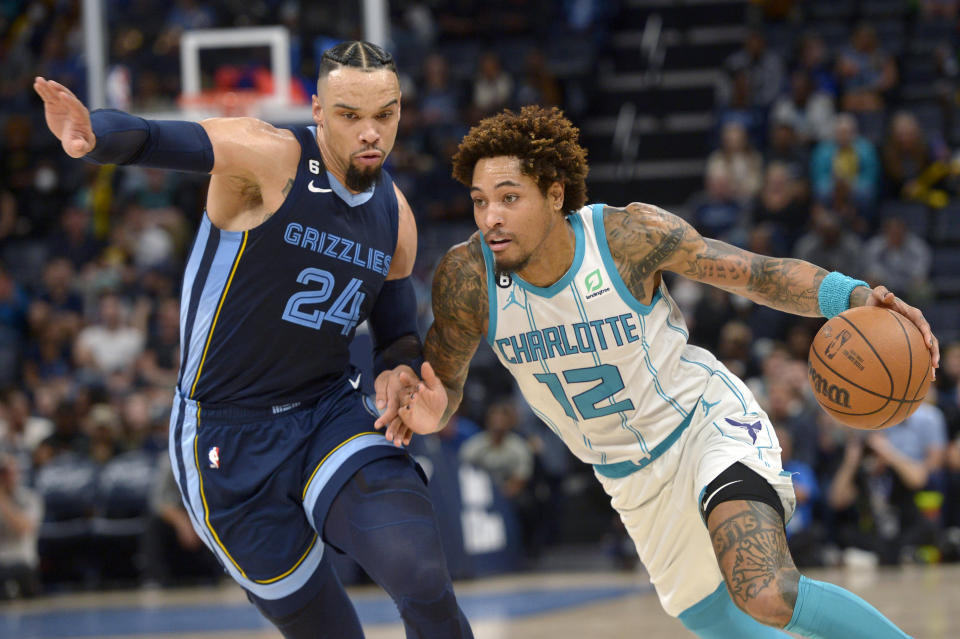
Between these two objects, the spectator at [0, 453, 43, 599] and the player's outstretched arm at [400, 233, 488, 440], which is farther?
the spectator at [0, 453, 43, 599]

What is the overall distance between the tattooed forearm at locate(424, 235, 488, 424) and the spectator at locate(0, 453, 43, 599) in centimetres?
794

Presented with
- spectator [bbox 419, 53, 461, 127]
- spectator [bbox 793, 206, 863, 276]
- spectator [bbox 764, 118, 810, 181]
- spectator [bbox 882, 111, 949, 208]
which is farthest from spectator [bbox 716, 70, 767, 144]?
spectator [bbox 419, 53, 461, 127]

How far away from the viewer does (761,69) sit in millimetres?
15094

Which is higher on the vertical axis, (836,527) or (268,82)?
(268,82)

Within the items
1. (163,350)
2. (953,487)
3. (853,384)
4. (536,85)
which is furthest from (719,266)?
(536,85)

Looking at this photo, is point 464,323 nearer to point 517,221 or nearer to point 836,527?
point 517,221

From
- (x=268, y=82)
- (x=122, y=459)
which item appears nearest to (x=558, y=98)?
(x=268, y=82)

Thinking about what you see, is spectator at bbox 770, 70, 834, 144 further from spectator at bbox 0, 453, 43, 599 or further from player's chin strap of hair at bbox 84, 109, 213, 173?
player's chin strap of hair at bbox 84, 109, 213, 173

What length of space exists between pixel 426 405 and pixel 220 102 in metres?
7.68

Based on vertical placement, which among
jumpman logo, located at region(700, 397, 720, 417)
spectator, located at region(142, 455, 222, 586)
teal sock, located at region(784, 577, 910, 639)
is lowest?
spectator, located at region(142, 455, 222, 586)

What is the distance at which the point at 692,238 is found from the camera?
14.9 ft

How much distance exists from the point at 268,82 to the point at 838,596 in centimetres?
876

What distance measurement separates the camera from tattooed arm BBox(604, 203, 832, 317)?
177 inches

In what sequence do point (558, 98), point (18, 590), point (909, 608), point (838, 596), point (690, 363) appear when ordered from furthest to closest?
point (558, 98)
point (18, 590)
point (909, 608)
point (690, 363)
point (838, 596)
